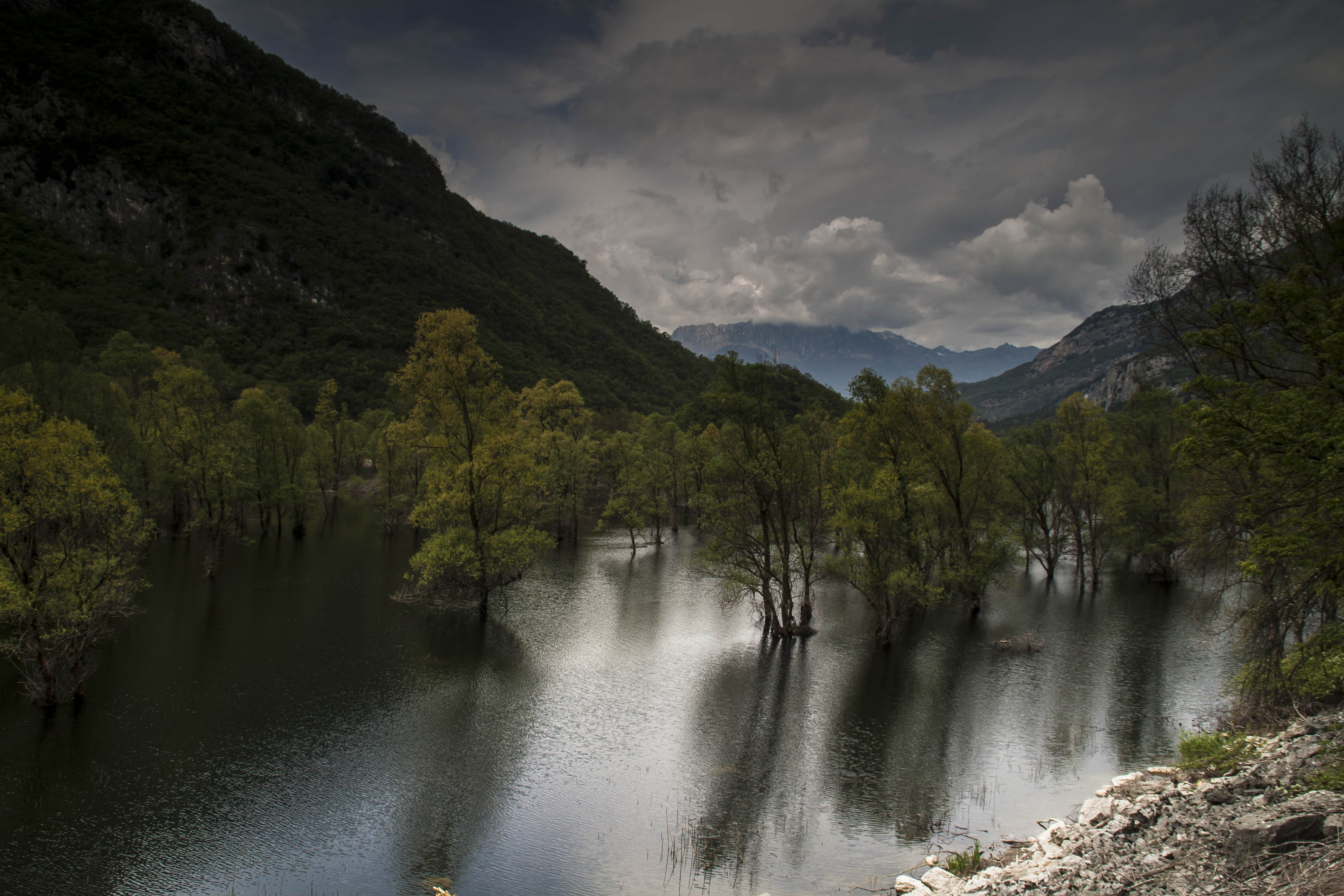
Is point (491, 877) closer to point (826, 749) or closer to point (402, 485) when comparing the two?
point (826, 749)

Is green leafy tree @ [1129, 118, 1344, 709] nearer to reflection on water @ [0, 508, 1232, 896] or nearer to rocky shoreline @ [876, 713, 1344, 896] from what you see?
rocky shoreline @ [876, 713, 1344, 896]

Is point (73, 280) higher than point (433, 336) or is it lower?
higher

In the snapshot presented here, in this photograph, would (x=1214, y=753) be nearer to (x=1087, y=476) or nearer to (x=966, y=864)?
(x=966, y=864)

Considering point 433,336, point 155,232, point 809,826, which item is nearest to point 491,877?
point 809,826

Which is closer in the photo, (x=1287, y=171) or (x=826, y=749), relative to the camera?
(x=1287, y=171)

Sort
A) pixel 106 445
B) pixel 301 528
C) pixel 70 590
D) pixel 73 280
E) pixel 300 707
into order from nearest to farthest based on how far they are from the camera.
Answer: pixel 70 590 → pixel 300 707 → pixel 106 445 → pixel 301 528 → pixel 73 280

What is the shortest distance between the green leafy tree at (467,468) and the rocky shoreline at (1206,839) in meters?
25.4

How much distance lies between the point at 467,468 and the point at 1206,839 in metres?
31.3

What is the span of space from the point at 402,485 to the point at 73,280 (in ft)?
202

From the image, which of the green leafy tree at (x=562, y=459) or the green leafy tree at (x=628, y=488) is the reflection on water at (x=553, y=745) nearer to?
the green leafy tree at (x=628, y=488)

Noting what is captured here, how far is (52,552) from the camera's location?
23.1 meters

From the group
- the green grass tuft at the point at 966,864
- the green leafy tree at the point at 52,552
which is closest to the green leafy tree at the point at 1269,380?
the green grass tuft at the point at 966,864

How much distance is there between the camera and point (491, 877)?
622 inches

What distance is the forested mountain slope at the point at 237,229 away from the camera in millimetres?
94375
